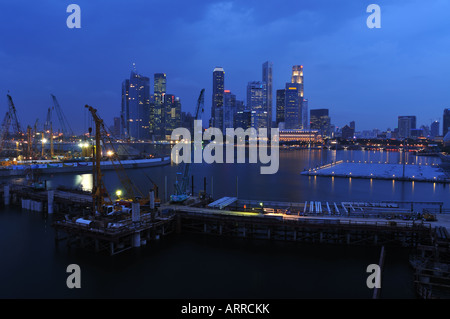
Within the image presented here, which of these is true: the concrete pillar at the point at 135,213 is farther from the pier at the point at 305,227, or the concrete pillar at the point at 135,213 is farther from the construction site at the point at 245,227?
the pier at the point at 305,227

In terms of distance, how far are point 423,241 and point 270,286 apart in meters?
8.82

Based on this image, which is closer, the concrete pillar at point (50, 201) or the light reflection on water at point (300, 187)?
the concrete pillar at point (50, 201)

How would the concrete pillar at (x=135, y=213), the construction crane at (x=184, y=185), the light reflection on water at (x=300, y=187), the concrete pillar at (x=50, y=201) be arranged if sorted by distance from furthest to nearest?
the light reflection on water at (x=300, y=187)
the concrete pillar at (x=50, y=201)
the construction crane at (x=184, y=185)
the concrete pillar at (x=135, y=213)

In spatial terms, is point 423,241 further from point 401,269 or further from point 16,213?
point 16,213

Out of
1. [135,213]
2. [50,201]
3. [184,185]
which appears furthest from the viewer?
[184,185]

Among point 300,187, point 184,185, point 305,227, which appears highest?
point 184,185

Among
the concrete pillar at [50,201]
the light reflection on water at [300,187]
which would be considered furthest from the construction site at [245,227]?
the light reflection on water at [300,187]

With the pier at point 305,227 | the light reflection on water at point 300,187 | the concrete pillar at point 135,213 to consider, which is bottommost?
the light reflection on water at point 300,187

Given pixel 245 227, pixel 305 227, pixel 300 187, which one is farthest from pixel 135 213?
pixel 300 187

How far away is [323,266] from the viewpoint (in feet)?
49.5

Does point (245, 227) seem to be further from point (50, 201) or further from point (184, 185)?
point (50, 201)
